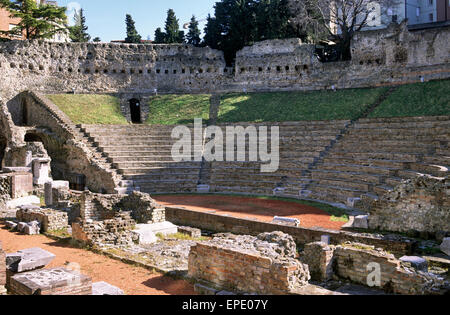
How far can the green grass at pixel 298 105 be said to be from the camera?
2495cm

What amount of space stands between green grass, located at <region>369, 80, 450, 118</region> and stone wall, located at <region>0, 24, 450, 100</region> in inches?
129

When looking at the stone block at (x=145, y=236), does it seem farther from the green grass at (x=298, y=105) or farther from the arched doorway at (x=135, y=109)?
the arched doorway at (x=135, y=109)

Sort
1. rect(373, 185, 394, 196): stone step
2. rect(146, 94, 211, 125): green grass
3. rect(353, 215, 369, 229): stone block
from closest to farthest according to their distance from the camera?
rect(353, 215, 369, 229): stone block → rect(373, 185, 394, 196): stone step → rect(146, 94, 211, 125): green grass

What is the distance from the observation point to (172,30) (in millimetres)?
42000

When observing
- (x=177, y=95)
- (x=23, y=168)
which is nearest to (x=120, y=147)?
(x=23, y=168)

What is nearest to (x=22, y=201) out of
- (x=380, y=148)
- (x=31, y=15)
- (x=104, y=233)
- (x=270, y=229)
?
(x=104, y=233)

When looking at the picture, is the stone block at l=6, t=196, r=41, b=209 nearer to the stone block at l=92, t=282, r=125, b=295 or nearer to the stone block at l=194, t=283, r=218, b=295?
the stone block at l=92, t=282, r=125, b=295

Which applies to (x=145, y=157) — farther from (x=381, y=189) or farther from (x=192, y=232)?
(x=381, y=189)

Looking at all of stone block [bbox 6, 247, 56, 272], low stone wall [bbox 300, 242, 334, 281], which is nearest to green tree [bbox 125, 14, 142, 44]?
stone block [bbox 6, 247, 56, 272]

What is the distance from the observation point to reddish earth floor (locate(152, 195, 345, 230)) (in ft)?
49.0

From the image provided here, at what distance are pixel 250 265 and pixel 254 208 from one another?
981 cm

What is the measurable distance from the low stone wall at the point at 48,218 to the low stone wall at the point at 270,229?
375 centimetres

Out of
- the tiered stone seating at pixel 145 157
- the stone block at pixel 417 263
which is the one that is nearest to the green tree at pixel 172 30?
the tiered stone seating at pixel 145 157
